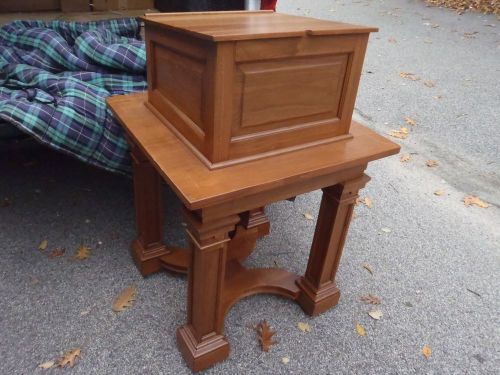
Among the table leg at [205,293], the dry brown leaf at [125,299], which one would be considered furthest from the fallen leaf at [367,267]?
the dry brown leaf at [125,299]

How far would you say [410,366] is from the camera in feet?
5.37

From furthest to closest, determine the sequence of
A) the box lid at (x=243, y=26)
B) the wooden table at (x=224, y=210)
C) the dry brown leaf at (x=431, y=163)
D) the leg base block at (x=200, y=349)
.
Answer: the dry brown leaf at (x=431, y=163), the leg base block at (x=200, y=349), the wooden table at (x=224, y=210), the box lid at (x=243, y=26)

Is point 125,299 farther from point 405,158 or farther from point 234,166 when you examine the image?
point 405,158

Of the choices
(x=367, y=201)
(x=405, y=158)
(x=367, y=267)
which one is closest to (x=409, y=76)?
(x=405, y=158)

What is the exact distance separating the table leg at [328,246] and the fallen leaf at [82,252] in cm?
102

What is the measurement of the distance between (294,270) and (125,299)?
80cm

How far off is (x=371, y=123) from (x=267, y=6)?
1.62m

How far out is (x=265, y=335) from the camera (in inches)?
66.2

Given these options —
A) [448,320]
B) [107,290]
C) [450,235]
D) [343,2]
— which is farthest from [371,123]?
[343,2]

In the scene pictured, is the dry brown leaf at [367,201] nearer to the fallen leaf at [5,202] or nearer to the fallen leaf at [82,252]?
the fallen leaf at [82,252]

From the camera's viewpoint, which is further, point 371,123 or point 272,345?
point 371,123

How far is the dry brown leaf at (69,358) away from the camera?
153 cm

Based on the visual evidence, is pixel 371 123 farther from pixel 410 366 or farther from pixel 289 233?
pixel 410 366

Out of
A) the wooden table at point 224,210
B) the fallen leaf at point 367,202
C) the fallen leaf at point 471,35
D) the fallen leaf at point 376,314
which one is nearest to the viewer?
the wooden table at point 224,210
